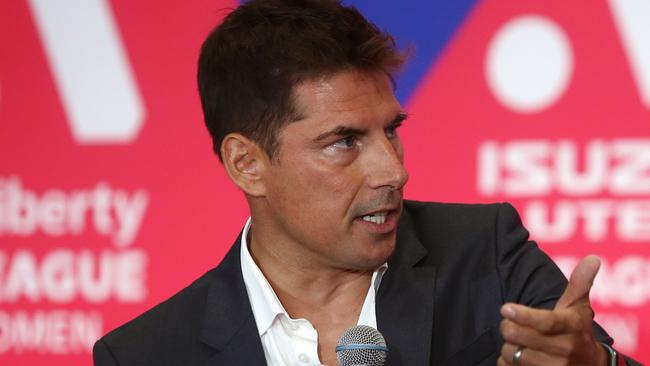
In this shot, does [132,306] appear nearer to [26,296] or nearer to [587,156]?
[26,296]

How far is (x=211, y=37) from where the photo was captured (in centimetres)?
246

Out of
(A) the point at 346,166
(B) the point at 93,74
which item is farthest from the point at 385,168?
(B) the point at 93,74

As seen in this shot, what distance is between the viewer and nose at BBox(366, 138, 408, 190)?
2197mm

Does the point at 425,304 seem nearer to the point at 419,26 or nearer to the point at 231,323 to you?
the point at 231,323

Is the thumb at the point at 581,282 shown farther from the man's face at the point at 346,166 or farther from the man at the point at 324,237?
the man's face at the point at 346,166

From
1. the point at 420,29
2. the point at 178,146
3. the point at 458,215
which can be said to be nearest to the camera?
the point at 458,215

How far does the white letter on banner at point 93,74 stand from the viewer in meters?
3.50

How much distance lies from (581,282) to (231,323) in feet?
2.64

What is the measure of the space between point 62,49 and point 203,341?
156 cm

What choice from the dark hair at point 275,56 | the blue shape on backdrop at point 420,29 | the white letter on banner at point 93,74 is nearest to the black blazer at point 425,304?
the dark hair at point 275,56

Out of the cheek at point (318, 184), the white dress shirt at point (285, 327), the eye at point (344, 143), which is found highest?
the eye at point (344, 143)

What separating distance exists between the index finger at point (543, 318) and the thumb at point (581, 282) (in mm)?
84

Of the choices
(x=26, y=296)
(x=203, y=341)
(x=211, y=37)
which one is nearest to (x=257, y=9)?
(x=211, y=37)

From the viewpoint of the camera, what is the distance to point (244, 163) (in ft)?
7.92
